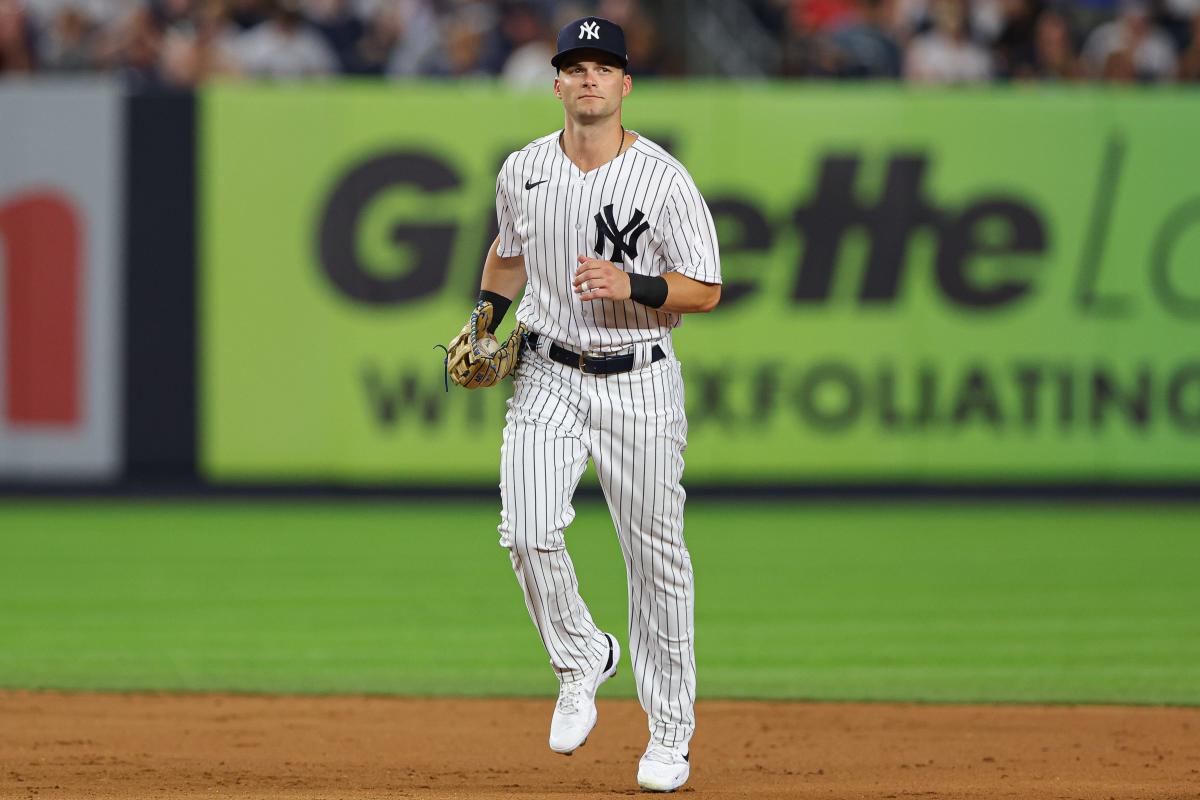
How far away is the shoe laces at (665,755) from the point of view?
17.9 ft

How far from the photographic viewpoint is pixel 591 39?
16.9 feet

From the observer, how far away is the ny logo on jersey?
526 centimetres

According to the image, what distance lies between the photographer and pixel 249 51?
14320 millimetres

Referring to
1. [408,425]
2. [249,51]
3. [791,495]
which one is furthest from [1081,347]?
[249,51]

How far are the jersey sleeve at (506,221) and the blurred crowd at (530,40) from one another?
8.32 meters

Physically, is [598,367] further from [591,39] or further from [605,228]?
[591,39]

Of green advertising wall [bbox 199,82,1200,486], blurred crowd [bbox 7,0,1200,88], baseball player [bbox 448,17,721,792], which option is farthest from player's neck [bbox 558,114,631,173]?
blurred crowd [bbox 7,0,1200,88]

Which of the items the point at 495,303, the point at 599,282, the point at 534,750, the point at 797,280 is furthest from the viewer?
the point at 797,280

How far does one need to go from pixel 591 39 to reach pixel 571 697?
6.23 ft

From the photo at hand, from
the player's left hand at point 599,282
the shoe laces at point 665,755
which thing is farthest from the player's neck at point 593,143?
the shoe laces at point 665,755

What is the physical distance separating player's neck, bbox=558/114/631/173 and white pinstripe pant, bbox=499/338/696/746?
0.55 m

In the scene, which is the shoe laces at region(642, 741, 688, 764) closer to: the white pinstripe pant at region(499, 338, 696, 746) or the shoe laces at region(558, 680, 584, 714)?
the white pinstripe pant at region(499, 338, 696, 746)

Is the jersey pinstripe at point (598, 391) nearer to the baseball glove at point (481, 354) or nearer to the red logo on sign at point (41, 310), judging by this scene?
the baseball glove at point (481, 354)

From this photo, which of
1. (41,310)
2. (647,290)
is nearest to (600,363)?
(647,290)
